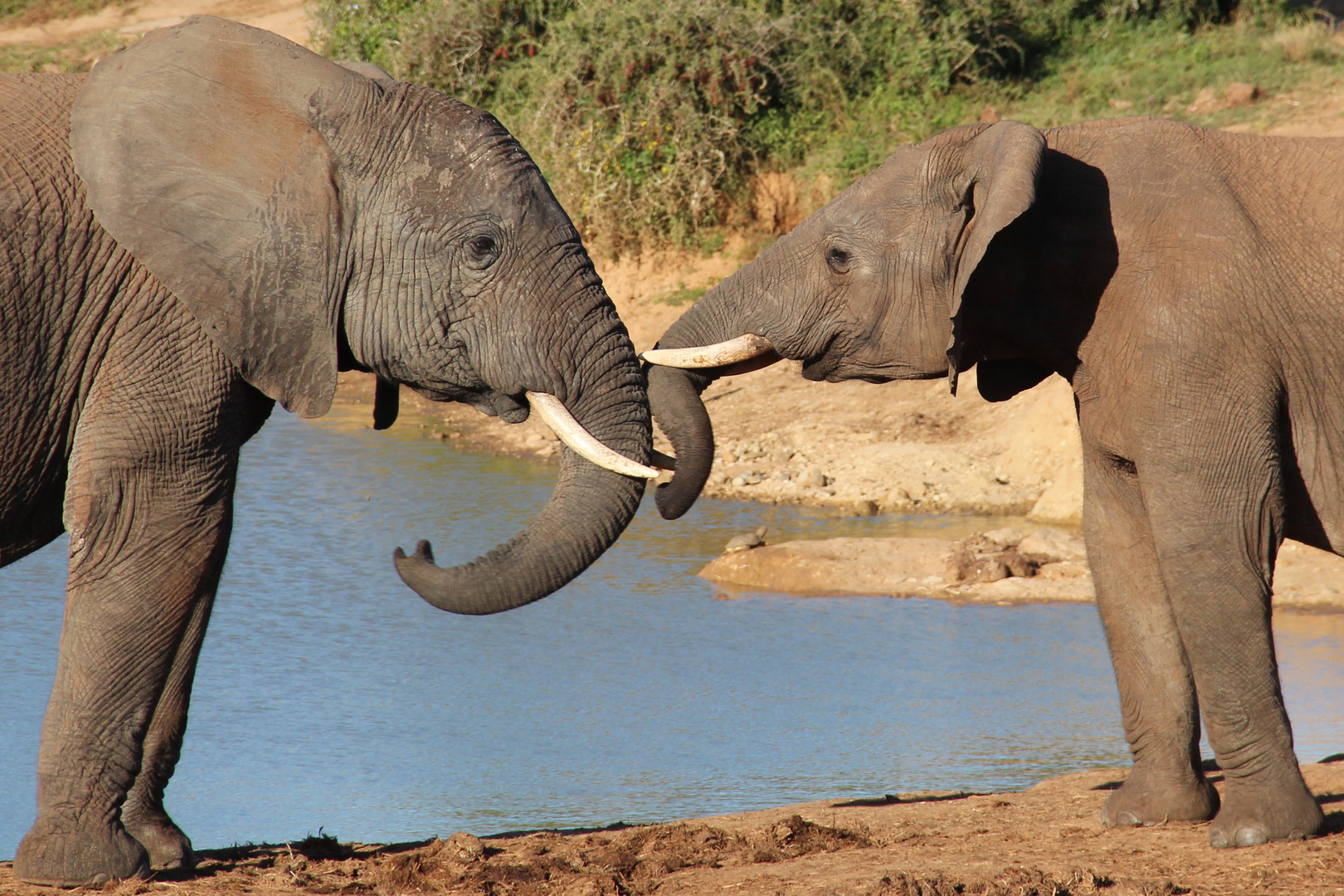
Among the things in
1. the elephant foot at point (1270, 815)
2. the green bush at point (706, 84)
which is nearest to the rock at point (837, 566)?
the elephant foot at point (1270, 815)

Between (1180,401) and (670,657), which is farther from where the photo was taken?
(670,657)

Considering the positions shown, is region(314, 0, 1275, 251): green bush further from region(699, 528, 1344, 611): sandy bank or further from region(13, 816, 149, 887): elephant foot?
region(13, 816, 149, 887): elephant foot

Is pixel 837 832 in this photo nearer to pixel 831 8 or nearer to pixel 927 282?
pixel 927 282

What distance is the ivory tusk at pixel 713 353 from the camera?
5.54 m

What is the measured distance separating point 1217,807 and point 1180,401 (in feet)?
5.41

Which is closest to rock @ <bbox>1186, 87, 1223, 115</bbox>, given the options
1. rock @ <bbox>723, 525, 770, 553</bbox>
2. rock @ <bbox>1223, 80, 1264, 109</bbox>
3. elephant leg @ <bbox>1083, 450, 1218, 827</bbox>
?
rock @ <bbox>1223, 80, 1264, 109</bbox>

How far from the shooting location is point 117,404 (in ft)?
14.4

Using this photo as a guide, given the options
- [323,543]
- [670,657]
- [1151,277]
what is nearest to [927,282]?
[1151,277]

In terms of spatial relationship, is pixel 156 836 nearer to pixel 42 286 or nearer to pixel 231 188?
pixel 42 286

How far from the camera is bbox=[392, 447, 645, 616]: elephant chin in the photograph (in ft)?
14.7

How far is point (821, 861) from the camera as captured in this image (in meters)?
5.12

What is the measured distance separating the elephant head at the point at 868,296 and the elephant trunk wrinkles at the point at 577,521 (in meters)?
0.56

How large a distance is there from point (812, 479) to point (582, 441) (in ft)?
27.9

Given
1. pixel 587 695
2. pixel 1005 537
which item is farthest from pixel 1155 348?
pixel 1005 537
